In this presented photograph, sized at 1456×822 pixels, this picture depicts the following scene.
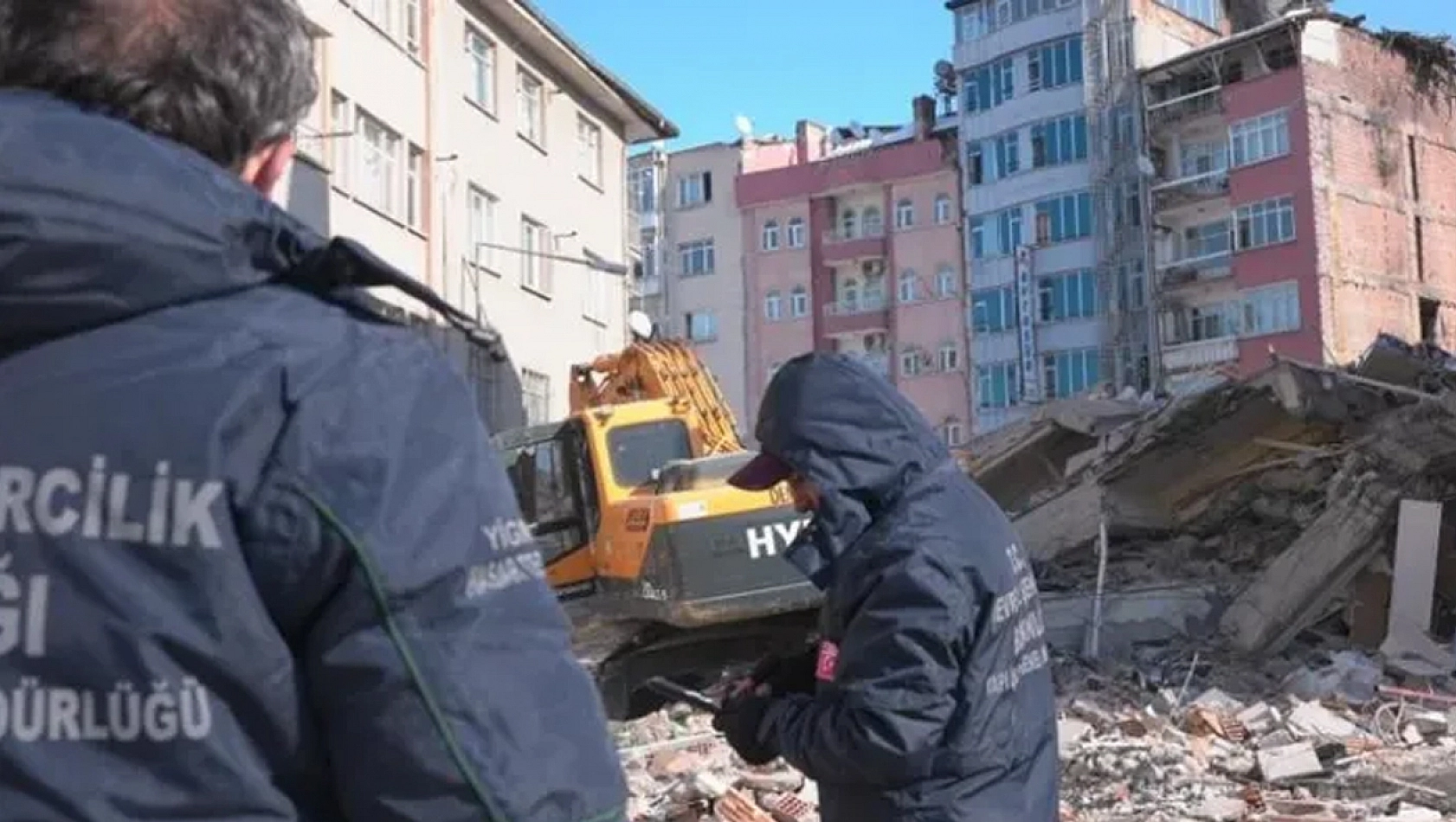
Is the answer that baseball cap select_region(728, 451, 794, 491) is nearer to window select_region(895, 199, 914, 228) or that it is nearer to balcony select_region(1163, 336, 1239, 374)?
balcony select_region(1163, 336, 1239, 374)

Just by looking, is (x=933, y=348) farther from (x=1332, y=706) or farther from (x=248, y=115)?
(x=248, y=115)

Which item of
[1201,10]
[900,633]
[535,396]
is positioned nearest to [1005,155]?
[1201,10]

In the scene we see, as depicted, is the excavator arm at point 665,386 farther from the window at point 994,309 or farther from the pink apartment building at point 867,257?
the pink apartment building at point 867,257

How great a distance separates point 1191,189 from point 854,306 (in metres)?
13.9

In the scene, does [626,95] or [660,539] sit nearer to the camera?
[660,539]

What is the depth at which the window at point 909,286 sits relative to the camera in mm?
55594

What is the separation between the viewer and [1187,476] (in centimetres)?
1927

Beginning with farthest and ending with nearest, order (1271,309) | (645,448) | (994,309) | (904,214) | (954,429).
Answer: (904,214) → (954,429) → (994,309) → (1271,309) → (645,448)

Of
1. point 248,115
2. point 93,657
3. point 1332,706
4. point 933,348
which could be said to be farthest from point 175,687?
point 933,348

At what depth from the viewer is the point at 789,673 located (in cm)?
377

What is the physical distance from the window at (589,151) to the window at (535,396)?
13.4 feet

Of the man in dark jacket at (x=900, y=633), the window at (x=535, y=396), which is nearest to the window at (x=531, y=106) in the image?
the window at (x=535, y=396)

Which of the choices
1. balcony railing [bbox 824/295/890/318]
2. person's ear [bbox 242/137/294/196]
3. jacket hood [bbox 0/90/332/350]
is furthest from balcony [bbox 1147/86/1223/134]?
jacket hood [bbox 0/90/332/350]

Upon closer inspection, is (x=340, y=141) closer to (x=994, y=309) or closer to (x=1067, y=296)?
(x=1067, y=296)
